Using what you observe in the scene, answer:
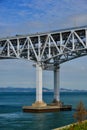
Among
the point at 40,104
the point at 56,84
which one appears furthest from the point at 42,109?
the point at 56,84

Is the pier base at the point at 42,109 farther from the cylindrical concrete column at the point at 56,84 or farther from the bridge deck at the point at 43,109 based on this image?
→ the cylindrical concrete column at the point at 56,84

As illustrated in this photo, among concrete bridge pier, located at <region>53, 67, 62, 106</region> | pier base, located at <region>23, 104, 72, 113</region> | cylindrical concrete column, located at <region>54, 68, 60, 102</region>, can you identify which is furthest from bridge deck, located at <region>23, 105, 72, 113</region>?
cylindrical concrete column, located at <region>54, 68, 60, 102</region>

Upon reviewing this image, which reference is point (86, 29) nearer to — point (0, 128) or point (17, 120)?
point (17, 120)

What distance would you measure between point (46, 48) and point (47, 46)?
67.8 inches

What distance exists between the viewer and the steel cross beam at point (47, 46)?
4867 inches

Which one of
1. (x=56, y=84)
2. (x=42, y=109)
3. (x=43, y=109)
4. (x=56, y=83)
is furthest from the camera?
(x=56, y=83)

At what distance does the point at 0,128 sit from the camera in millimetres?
88125

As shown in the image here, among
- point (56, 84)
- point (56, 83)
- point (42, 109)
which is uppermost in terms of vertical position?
point (56, 83)

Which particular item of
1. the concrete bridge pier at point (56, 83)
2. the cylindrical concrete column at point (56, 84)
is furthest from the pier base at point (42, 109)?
the cylindrical concrete column at point (56, 84)

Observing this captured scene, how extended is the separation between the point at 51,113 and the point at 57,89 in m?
19.4

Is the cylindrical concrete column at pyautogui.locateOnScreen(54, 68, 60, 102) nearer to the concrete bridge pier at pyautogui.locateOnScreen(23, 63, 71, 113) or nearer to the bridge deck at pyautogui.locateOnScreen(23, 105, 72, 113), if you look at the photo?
the concrete bridge pier at pyautogui.locateOnScreen(23, 63, 71, 113)

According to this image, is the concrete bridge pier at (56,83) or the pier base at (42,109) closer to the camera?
the pier base at (42,109)

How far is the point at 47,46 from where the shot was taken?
13088 cm

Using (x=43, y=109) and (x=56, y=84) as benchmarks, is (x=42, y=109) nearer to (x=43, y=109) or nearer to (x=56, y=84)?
(x=43, y=109)
